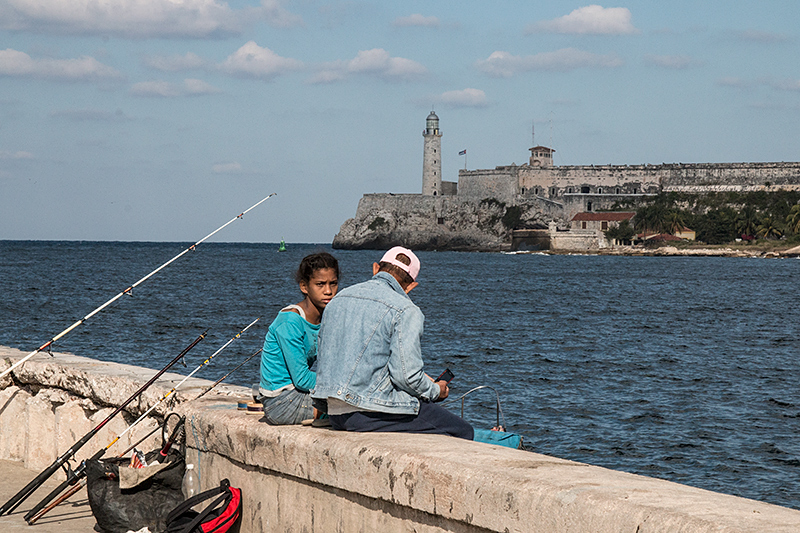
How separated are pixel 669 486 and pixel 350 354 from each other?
1404 mm

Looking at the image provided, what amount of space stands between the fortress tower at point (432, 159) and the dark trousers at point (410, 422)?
317 feet

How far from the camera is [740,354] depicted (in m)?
19.3

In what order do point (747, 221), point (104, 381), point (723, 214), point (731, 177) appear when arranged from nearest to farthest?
point (104, 381) < point (747, 221) < point (723, 214) < point (731, 177)

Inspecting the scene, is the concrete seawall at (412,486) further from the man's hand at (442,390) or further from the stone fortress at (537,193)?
the stone fortress at (537,193)

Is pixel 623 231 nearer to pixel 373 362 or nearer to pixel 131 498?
pixel 131 498

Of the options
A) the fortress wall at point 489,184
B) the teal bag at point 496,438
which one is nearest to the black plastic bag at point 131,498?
the teal bag at point 496,438

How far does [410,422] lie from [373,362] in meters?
0.34

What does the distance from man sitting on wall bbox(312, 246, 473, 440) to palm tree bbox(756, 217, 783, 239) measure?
3495 inches

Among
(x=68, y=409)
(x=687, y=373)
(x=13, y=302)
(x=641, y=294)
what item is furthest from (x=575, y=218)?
(x=68, y=409)

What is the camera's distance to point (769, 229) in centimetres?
8488

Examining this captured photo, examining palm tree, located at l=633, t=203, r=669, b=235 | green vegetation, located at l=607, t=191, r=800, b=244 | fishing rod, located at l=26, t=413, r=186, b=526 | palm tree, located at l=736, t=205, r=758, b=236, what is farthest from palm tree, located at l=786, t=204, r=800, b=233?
fishing rod, located at l=26, t=413, r=186, b=526

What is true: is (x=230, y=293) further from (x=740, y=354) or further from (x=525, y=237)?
(x=525, y=237)

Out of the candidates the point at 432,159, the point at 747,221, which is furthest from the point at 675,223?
the point at 432,159

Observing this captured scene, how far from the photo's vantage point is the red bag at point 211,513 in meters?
3.89
